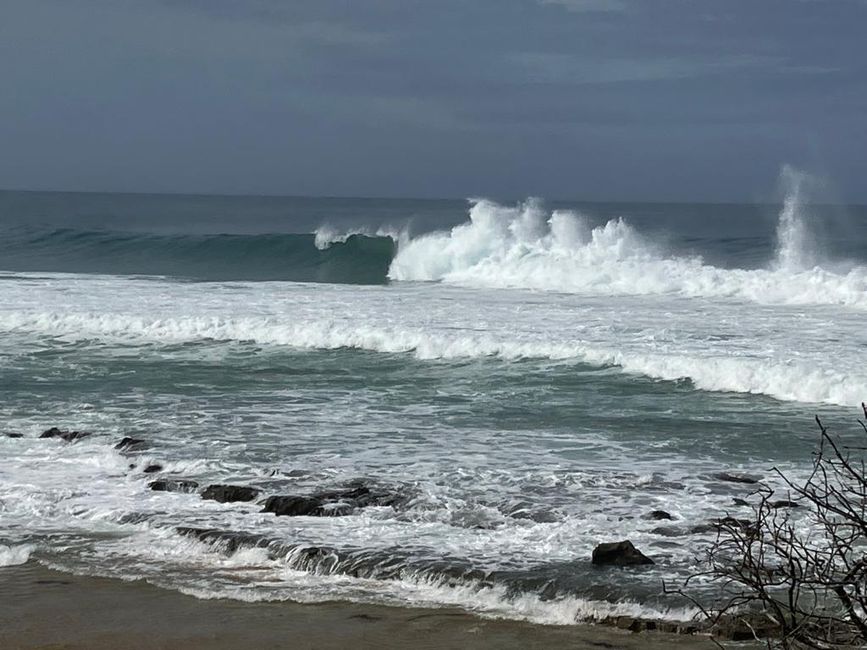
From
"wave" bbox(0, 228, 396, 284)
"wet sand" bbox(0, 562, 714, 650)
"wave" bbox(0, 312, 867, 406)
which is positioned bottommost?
"wet sand" bbox(0, 562, 714, 650)

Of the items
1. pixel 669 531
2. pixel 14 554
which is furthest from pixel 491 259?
pixel 14 554

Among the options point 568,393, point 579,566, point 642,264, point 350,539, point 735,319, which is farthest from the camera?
point 642,264

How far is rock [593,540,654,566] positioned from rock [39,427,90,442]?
233 inches

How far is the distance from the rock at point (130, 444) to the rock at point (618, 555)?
5.11 meters

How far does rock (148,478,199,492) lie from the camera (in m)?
9.47

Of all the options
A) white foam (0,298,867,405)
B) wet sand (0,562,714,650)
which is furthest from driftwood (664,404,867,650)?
white foam (0,298,867,405)

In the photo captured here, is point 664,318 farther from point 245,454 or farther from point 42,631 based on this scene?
point 42,631

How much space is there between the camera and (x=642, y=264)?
28.5 m

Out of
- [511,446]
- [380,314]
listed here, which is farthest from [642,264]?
[511,446]

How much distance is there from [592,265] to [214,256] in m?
16.3

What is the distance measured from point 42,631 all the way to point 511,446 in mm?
5520

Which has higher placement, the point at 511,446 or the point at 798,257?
the point at 798,257

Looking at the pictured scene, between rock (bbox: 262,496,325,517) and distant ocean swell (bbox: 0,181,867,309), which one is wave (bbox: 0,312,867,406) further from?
distant ocean swell (bbox: 0,181,867,309)

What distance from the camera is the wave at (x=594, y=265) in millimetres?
25500
